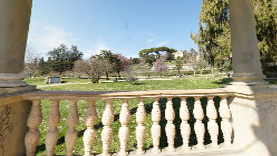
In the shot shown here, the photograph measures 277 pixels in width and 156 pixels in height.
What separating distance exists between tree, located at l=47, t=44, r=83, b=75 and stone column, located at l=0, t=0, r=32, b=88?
54.4 metres

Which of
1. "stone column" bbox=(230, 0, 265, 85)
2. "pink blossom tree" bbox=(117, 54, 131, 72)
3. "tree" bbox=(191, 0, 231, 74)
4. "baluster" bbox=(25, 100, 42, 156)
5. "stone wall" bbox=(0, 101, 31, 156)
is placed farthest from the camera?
"pink blossom tree" bbox=(117, 54, 131, 72)

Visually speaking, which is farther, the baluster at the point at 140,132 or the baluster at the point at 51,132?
the baluster at the point at 140,132

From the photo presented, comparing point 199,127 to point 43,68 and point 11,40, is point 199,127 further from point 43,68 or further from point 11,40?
point 43,68

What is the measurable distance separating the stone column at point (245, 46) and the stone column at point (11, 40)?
3.34 metres

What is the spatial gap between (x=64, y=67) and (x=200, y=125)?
56366 millimetres

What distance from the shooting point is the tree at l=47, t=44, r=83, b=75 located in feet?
158

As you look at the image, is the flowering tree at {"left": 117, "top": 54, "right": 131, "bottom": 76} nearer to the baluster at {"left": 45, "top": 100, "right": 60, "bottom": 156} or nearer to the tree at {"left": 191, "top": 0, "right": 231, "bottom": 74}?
the tree at {"left": 191, "top": 0, "right": 231, "bottom": 74}

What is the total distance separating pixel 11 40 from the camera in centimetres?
172

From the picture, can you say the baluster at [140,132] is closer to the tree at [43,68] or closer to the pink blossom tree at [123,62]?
the pink blossom tree at [123,62]

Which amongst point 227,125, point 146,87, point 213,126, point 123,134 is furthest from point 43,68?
point 227,125

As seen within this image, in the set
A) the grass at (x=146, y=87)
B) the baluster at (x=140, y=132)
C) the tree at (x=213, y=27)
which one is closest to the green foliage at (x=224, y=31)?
the tree at (x=213, y=27)

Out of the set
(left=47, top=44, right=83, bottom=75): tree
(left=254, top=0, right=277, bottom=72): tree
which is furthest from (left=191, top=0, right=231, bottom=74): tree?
(left=47, top=44, right=83, bottom=75): tree

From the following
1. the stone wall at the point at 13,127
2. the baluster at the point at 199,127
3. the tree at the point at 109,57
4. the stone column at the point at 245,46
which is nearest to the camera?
the stone wall at the point at 13,127

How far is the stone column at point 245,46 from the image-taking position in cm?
204
